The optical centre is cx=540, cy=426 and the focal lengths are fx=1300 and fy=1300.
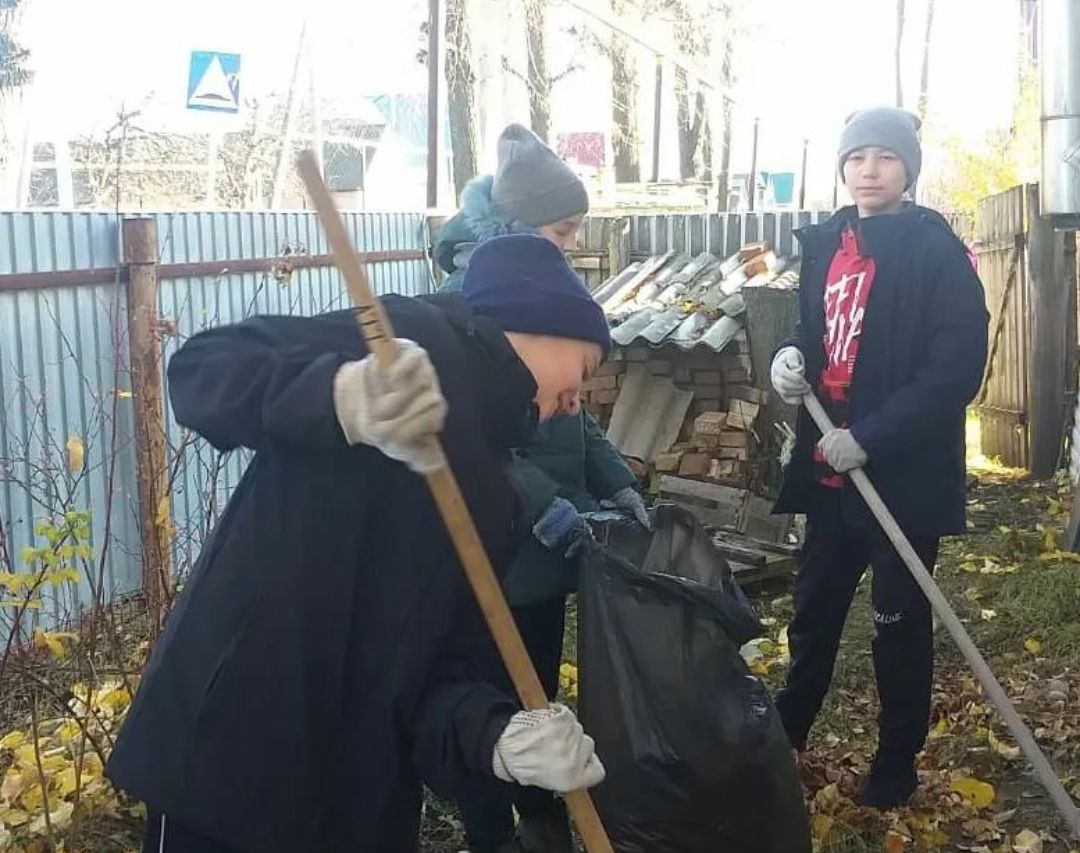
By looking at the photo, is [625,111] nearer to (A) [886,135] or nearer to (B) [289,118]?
(B) [289,118]

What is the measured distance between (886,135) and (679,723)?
172cm

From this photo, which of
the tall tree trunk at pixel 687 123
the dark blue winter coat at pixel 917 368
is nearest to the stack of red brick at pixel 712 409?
the dark blue winter coat at pixel 917 368

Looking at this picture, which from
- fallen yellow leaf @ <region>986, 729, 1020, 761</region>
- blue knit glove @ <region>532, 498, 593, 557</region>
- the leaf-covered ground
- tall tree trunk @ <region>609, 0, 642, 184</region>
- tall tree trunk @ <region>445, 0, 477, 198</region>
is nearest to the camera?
blue knit glove @ <region>532, 498, 593, 557</region>

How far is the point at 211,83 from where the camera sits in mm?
7809

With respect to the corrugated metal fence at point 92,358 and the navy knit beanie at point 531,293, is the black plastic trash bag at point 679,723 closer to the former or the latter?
the navy knit beanie at point 531,293

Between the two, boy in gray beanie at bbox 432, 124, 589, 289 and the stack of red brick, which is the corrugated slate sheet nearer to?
the stack of red brick

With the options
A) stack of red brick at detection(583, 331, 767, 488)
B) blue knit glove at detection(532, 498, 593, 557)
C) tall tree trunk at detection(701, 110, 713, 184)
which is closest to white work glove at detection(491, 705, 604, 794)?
blue knit glove at detection(532, 498, 593, 557)

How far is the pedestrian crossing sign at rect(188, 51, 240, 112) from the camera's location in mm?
7754

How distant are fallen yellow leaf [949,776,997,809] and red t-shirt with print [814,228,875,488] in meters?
0.96

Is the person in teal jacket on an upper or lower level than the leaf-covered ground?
upper

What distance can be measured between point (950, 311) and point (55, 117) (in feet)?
64.4

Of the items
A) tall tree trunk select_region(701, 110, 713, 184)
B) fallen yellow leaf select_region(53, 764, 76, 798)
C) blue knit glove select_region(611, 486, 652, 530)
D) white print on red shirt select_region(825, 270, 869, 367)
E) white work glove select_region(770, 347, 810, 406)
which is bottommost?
fallen yellow leaf select_region(53, 764, 76, 798)

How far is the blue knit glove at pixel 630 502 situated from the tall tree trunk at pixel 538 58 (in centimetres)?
1568

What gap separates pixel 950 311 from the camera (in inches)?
133
